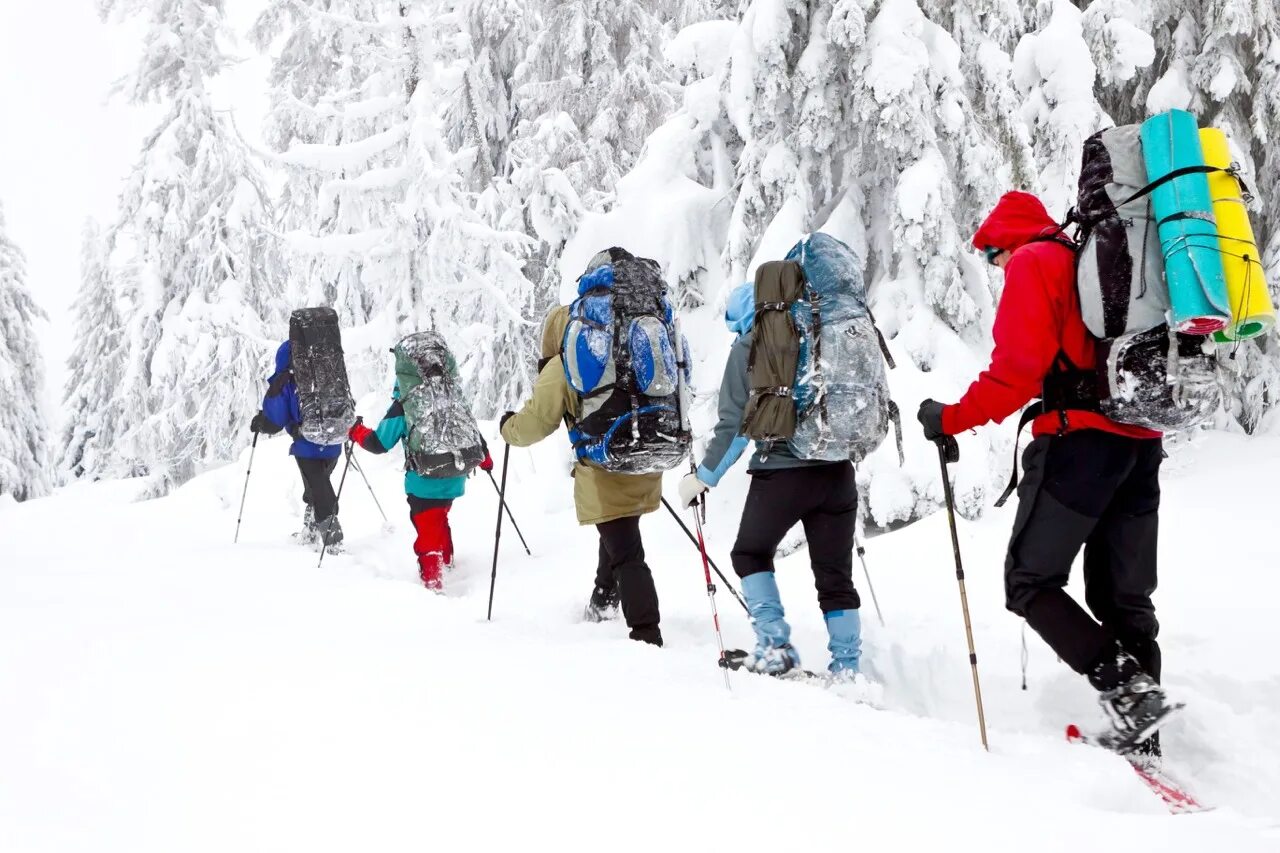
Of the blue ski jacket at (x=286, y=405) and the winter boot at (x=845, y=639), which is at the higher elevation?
the blue ski jacket at (x=286, y=405)

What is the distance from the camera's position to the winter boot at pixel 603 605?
19.1ft

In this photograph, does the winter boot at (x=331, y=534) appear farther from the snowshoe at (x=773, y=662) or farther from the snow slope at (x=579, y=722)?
the snowshoe at (x=773, y=662)

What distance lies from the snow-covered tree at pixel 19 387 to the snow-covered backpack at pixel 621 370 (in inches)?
1136

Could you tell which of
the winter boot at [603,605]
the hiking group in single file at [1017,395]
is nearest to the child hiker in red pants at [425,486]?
the winter boot at [603,605]

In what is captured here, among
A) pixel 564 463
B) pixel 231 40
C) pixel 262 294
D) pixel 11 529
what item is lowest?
pixel 11 529

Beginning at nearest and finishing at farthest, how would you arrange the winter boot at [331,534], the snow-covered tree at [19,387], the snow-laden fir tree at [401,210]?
the winter boot at [331,534] < the snow-laden fir tree at [401,210] < the snow-covered tree at [19,387]

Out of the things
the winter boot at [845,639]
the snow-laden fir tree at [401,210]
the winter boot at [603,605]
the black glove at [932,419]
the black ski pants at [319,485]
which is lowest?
the winter boot at [603,605]

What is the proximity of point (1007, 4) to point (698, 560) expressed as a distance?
6.42m

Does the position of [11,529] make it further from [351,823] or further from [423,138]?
[351,823]

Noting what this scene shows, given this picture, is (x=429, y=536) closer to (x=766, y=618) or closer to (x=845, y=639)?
(x=766, y=618)

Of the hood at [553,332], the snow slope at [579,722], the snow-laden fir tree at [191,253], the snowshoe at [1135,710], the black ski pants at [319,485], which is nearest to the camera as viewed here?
the snow slope at [579,722]

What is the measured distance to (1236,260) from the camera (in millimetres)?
2834

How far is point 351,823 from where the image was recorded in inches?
87.4

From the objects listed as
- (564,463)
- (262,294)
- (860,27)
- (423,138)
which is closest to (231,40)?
(262,294)
